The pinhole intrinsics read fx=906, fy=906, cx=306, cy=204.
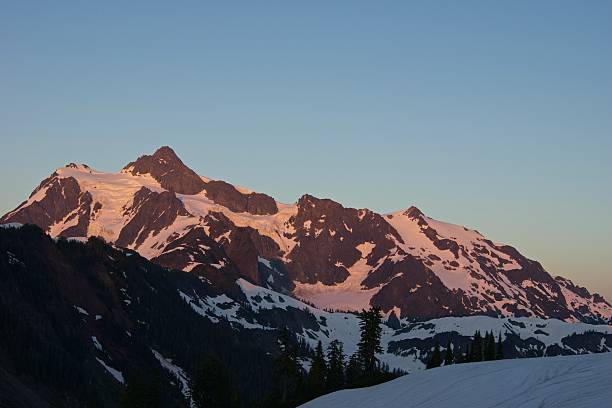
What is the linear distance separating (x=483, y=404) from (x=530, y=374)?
9.66m

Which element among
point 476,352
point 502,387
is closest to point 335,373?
point 476,352

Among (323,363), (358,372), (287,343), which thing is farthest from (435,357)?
(287,343)

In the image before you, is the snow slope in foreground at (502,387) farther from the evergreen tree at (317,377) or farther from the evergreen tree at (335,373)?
the evergreen tree at (335,373)

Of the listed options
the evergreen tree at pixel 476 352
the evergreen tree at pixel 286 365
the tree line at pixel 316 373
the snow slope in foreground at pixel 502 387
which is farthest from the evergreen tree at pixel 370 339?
the snow slope in foreground at pixel 502 387

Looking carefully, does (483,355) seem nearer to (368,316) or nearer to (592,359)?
(368,316)

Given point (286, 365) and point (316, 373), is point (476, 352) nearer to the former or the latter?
point (316, 373)

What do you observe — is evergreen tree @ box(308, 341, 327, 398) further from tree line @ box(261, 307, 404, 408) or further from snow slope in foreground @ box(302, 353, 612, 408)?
snow slope in foreground @ box(302, 353, 612, 408)

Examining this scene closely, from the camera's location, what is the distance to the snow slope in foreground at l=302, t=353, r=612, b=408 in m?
58.5

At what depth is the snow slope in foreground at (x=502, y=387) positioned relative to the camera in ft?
192

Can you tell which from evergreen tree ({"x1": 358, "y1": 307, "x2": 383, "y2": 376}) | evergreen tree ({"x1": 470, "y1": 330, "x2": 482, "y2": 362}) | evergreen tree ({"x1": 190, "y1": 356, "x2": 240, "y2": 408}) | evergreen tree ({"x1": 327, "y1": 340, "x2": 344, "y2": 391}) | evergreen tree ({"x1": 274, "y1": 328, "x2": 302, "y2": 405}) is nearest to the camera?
evergreen tree ({"x1": 190, "y1": 356, "x2": 240, "y2": 408})

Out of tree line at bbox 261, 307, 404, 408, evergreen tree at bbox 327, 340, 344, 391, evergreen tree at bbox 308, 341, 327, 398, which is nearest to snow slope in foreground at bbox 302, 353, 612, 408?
tree line at bbox 261, 307, 404, 408

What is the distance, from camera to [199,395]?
10581 cm

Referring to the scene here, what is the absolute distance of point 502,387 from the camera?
67.1m

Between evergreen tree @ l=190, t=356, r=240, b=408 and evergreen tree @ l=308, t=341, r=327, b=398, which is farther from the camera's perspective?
evergreen tree @ l=308, t=341, r=327, b=398
